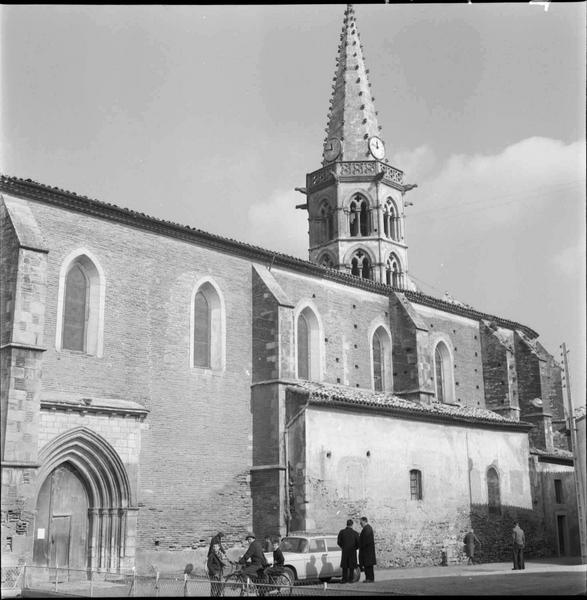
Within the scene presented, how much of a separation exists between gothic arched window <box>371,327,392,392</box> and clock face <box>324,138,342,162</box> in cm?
1690

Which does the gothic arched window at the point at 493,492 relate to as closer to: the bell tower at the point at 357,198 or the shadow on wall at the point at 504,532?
the shadow on wall at the point at 504,532

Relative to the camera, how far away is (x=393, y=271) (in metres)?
45.7

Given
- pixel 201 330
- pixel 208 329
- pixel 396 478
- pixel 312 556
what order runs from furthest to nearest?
pixel 396 478
pixel 208 329
pixel 201 330
pixel 312 556

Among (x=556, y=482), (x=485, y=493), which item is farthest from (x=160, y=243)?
(x=556, y=482)

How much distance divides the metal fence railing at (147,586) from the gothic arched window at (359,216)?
2783 cm

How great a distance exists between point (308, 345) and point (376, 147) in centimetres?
2042

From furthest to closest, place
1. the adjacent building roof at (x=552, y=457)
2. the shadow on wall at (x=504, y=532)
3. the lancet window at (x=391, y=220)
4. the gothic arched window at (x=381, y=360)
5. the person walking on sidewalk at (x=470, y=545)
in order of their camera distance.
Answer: the lancet window at (x=391, y=220)
the adjacent building roof at (x=552, y=457)
the gothic arched window at (x=381, y=360)
the shadow on wall at (x=504, y=532)
the person walking on sidewalk at (x=470, y=545)

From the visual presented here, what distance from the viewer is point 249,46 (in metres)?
18.5

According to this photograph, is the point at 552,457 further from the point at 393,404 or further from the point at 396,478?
the point at 396,478

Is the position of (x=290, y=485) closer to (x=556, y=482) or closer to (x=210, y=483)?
(x=210, y=483)

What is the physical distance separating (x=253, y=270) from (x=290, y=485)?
287 inches

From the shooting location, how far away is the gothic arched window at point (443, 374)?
35969 mm

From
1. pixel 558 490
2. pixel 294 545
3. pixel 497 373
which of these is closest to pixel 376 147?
pixel 497 373

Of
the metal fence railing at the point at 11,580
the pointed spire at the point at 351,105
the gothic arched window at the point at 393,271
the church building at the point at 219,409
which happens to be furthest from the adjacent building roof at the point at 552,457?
the metal fence railing at the point at 11,580
